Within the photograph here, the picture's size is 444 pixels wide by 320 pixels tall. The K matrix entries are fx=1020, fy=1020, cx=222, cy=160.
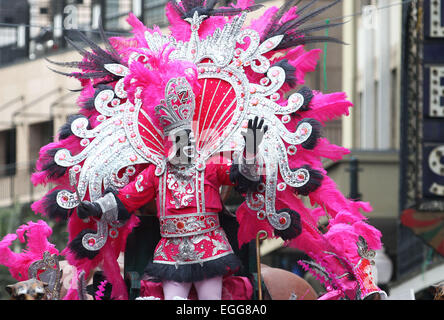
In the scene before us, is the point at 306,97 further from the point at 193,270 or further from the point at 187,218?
the point at 193,270

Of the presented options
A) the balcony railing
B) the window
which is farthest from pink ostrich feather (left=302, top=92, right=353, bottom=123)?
the balcony railing

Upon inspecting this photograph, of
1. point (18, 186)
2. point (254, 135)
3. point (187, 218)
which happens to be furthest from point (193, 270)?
point (18, 186)

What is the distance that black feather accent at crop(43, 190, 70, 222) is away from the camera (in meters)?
6.86

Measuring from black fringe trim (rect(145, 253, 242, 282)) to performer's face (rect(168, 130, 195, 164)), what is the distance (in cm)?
70

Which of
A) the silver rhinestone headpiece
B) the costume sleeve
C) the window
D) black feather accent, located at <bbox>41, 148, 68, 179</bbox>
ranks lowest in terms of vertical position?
the costume sleeve

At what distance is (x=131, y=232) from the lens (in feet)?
24.2

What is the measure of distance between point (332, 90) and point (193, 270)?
14158mm

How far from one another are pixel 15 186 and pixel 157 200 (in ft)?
52.7

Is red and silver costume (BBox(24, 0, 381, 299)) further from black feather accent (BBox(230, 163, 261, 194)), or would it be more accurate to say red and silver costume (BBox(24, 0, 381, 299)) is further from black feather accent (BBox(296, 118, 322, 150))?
black feather accent (BBox(230, 163, 261, 194))

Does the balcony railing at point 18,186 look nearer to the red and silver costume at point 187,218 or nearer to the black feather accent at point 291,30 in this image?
the black feather accent at point 291,30

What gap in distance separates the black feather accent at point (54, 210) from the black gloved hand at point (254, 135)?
1.32m

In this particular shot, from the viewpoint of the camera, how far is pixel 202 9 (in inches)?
294
